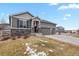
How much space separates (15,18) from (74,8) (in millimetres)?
566

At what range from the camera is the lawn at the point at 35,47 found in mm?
2713

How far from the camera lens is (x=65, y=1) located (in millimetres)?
2695

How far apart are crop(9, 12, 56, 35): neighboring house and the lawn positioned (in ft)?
0.22

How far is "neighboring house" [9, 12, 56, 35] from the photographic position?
2744 mm

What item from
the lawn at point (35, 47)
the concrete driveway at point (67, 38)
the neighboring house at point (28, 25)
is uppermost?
the neighboring house at point (28, 25)

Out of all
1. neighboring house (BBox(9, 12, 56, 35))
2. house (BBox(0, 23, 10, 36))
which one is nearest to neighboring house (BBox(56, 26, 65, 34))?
neighboring house (BBox(9, 12, 56, 35))

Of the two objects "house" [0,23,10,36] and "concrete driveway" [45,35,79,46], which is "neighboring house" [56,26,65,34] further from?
"house" [0,23,10,36]

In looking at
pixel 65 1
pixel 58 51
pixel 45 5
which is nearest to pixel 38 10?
pixel 45 5

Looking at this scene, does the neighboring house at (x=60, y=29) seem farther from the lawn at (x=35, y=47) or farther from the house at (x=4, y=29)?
the house at (x=4, y=29)

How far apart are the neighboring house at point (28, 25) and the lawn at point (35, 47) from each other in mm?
68

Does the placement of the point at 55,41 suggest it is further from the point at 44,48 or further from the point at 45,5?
the point at 45,5

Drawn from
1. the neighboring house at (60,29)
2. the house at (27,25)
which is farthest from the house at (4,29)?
the neighboring house at (60,29)

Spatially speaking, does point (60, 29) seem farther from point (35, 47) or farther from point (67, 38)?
point (35, 47)

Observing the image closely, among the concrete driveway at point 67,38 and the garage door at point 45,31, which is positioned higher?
the garage door at point 45,31
